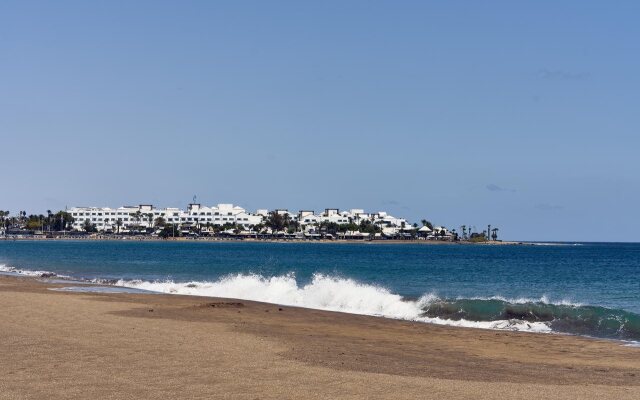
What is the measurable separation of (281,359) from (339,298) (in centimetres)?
1941

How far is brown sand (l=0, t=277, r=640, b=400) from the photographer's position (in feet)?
39.4

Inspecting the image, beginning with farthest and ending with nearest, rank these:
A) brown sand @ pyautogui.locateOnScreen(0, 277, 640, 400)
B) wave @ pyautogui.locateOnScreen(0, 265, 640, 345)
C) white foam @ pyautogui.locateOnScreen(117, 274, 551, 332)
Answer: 1. white foam @ pyautogui.locateOnScreen(117, 274, 551, 332)
2. wave @ pyautogui.locateOnScreen(0, 265, 640, 345)
3. brown sand @ pyautogui.locateOnScreen(0, 277, 640, 400)

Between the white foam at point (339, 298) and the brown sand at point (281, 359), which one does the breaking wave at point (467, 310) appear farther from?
the brown sand at point (281, 359)

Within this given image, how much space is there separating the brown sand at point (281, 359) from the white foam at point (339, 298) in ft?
10.7

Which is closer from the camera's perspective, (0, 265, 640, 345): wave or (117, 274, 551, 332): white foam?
(0, 265, 640, 345): wave

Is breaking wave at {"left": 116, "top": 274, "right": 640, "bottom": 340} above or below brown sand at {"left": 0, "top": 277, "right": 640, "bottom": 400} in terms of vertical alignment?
below

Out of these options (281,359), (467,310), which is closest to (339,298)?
(467,310)

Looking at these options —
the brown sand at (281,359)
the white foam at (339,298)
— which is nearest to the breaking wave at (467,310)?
the white foam at (339,298)

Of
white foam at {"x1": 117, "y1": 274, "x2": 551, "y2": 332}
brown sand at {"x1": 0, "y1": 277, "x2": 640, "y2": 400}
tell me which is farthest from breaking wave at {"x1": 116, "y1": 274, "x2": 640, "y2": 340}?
brown sand at {"x1": 0, "y1": 277, "x2": 640, "y2": 400}

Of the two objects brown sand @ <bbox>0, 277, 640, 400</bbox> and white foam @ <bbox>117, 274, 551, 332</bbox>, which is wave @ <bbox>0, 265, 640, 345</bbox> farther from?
brown sand @ <bbox>0, 277, 640, 400</bbox>

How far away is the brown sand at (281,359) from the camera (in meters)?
12.0

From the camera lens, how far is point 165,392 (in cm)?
1154

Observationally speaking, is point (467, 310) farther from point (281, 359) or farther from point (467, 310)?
point (281, 359)

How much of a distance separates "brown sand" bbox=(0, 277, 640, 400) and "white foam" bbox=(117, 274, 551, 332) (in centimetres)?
327
